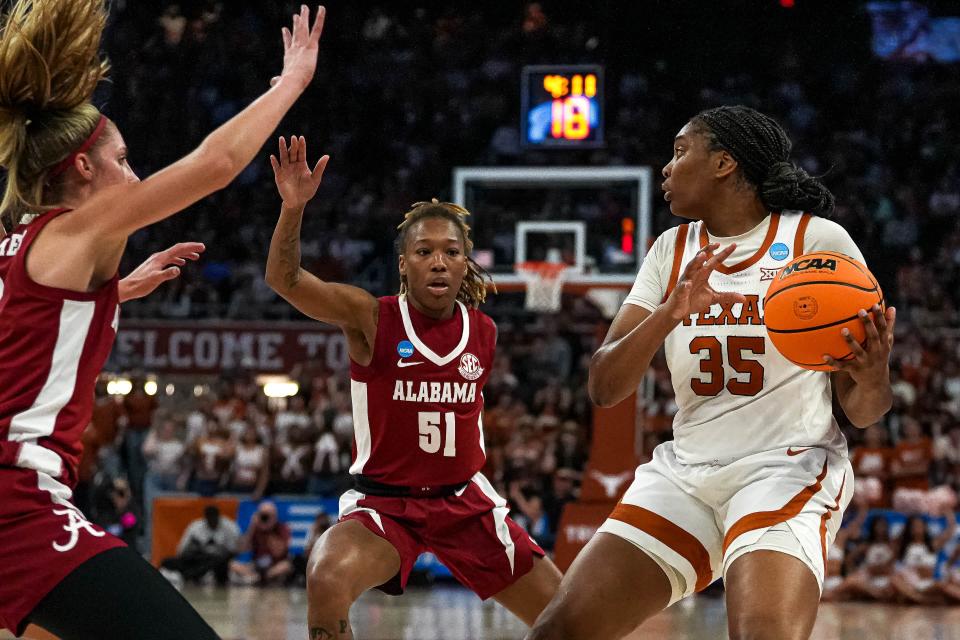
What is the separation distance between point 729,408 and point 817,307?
1.53ft

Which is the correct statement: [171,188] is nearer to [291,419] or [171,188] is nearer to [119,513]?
[119,513]

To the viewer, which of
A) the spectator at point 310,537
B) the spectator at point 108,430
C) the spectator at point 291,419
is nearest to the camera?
the spectator at point 310,537

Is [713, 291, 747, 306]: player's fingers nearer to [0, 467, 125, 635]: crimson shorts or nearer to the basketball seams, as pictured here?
the basketball seams

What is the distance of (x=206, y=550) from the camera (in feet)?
39.3

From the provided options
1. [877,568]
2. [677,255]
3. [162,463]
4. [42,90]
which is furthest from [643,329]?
[162,463]

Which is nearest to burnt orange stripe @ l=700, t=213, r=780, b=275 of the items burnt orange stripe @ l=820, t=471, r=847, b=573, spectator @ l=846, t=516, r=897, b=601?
burnt orange stripe @ l=820, t=471, r=847, b=573

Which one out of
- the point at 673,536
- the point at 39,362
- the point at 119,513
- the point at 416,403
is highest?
the point at 39,362

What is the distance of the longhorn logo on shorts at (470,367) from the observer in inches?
194

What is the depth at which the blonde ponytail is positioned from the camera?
2.92 meters

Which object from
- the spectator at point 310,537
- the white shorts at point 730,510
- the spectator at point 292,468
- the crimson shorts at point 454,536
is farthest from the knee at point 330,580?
the spectator at point 292,468

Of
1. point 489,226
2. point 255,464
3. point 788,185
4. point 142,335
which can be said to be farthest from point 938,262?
point 788,185

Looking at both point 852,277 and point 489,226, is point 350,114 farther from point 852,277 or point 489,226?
point 852,277

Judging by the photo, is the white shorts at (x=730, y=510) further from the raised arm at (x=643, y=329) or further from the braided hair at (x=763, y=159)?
the braided hair at (x=763, y=159)

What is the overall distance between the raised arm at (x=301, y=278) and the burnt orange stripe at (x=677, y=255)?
1191mm
